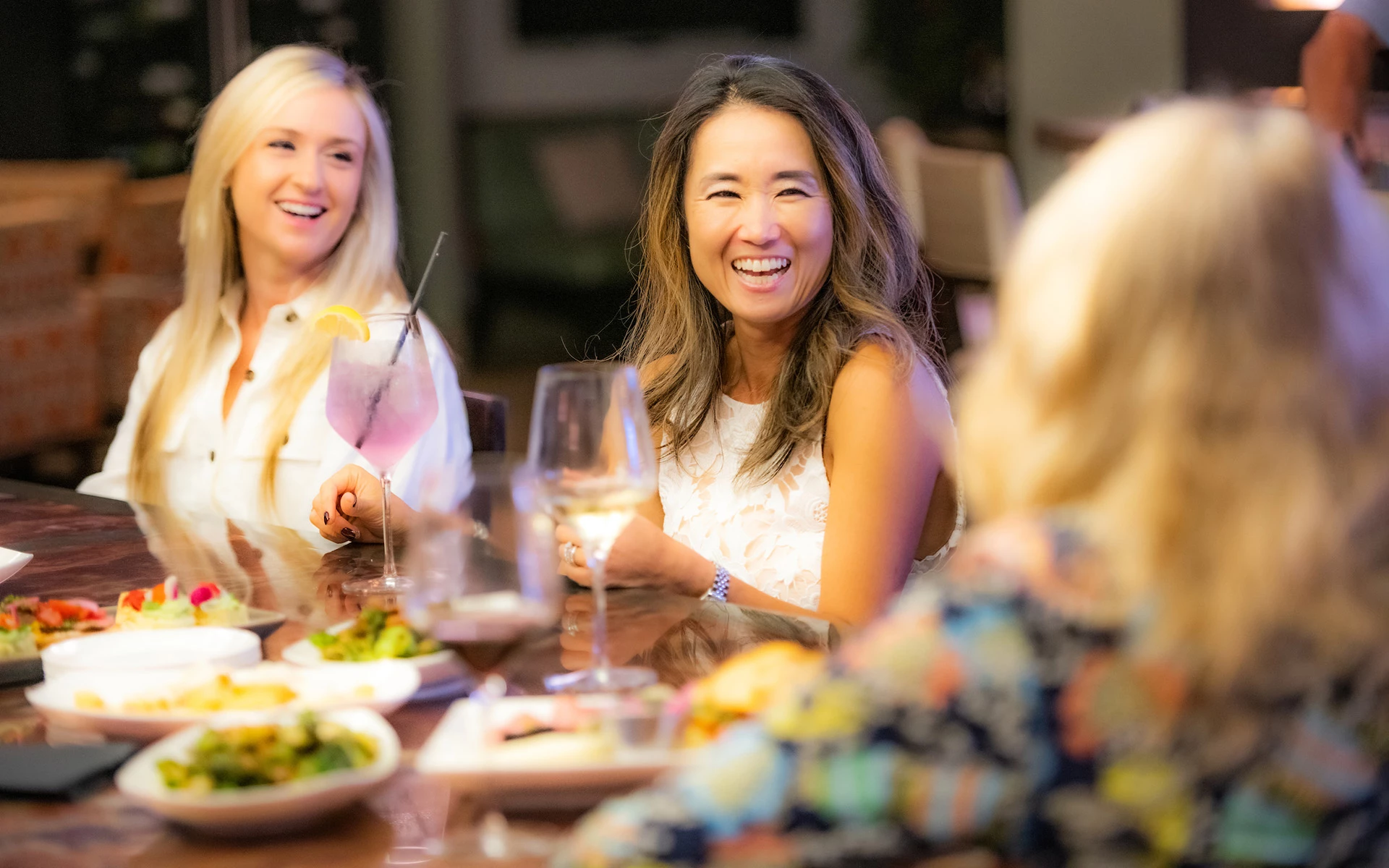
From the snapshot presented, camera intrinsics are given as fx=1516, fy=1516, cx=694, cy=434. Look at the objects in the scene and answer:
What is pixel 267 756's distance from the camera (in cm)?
98

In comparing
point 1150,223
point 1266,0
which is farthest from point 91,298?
point 1150,223

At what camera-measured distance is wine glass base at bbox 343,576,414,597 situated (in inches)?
63.0

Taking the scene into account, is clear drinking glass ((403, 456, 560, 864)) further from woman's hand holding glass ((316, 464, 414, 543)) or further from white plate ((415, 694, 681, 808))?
woman's hand holding glass ((316, 464, 414, 543))

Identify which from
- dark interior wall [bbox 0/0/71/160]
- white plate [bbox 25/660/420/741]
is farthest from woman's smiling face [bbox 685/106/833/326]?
dark interior wall [bbox 0/0/71/160]

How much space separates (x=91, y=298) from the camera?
6344 mm

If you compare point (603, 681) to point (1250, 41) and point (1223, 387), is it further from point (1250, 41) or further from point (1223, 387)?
point (1250, 41)

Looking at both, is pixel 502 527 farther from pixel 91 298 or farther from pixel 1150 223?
pixel 91 298

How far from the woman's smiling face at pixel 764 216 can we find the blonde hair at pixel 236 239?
830mm

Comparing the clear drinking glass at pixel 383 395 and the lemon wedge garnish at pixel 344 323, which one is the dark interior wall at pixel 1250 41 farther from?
the clear drinking glass at pixel 383 395

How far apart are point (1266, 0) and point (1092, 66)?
906mm

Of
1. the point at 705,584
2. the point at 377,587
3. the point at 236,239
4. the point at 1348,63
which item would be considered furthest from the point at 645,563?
the point at 1348,63

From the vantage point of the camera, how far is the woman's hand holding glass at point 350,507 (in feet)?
6.18

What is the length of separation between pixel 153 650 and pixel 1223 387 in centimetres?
97

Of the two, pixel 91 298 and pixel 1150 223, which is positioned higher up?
pixel 1150 223
